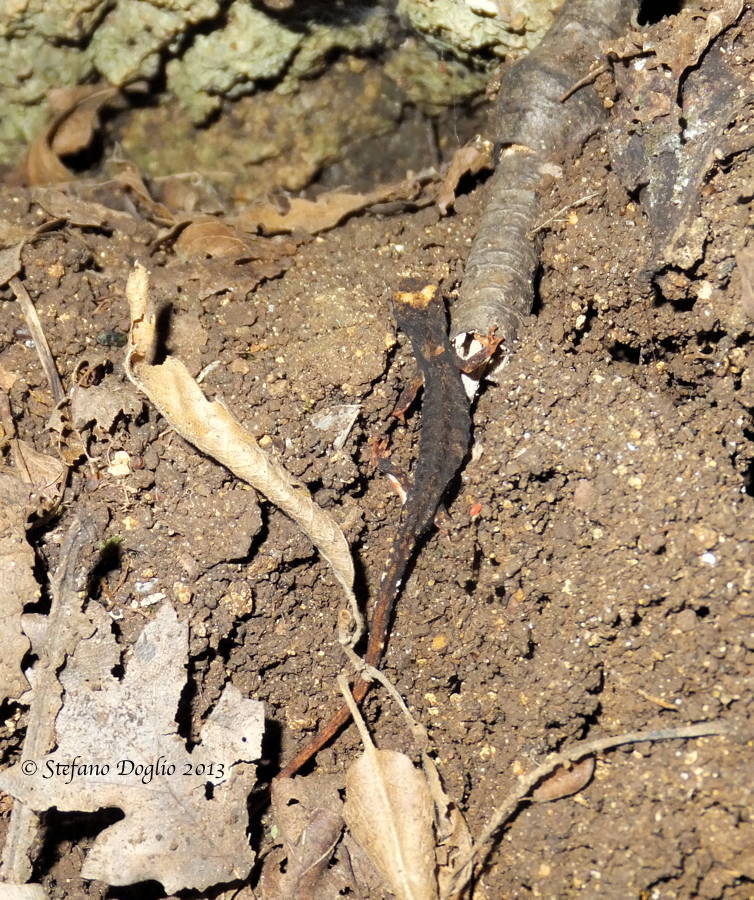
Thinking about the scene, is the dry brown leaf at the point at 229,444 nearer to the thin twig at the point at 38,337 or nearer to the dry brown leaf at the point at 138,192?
the thin twig at the point at 38,337

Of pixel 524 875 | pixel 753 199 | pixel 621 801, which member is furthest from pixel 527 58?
pixel 524 875

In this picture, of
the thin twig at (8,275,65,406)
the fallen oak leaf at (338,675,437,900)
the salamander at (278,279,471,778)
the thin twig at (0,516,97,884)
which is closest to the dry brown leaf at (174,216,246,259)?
the thin twig at (8,275,65,406)

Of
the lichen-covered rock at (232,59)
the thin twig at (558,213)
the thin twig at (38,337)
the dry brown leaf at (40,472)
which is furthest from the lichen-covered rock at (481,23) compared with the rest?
the dry brown leaf at (40,472)

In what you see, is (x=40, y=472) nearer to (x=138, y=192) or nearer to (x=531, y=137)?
(x=138, y=192)

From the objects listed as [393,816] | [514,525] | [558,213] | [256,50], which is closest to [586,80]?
[558,213]

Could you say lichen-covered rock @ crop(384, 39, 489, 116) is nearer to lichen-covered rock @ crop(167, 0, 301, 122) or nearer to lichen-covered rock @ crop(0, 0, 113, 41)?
lichen-covered rock @ crop(167, 0, 301, 122)
